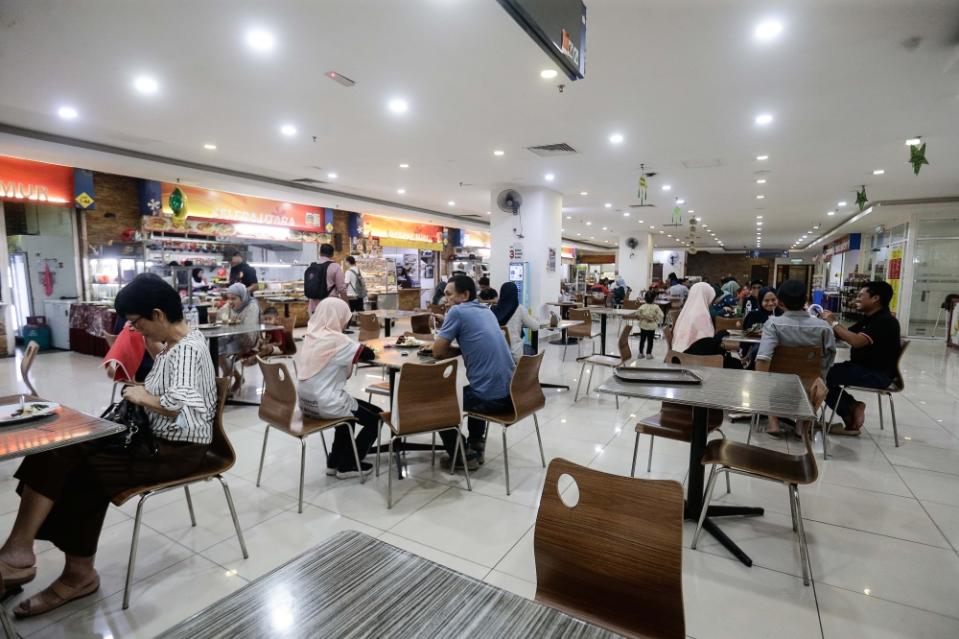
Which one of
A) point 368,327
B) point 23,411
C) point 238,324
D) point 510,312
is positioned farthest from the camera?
point 368,327

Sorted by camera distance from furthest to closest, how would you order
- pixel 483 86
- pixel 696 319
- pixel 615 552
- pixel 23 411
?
1. pixel 696 319
2. pixel 483 86
3. pixel 23 411
4. pixel 615 552

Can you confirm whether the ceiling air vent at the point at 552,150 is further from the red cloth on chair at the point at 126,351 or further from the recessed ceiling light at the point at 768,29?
the red cloth on chair at the point at 126,351

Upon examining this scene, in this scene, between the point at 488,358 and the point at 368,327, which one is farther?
the point at 368,327

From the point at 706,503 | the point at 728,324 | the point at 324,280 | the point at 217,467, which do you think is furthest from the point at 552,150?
the point at 217,467

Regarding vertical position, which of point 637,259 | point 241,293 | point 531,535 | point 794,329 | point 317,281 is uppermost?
point 637,259

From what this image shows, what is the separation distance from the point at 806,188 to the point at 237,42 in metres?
9.61

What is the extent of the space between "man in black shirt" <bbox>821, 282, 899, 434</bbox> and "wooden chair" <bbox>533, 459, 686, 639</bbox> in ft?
12.2

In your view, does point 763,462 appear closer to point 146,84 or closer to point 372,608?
point 372,608

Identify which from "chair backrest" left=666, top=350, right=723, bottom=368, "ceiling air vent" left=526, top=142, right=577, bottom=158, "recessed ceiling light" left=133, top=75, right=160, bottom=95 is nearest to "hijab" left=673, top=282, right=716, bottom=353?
"chair backrest" left=666, top=350, right=723, bottom=368

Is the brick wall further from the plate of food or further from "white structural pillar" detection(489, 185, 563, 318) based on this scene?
the plate of food

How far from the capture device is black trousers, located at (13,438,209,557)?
1957 mm

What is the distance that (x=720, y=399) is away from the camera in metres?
2.37

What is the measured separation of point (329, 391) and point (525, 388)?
1.30 m

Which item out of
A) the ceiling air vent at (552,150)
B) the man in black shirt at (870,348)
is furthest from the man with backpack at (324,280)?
the man in black shirt at (870,348)
